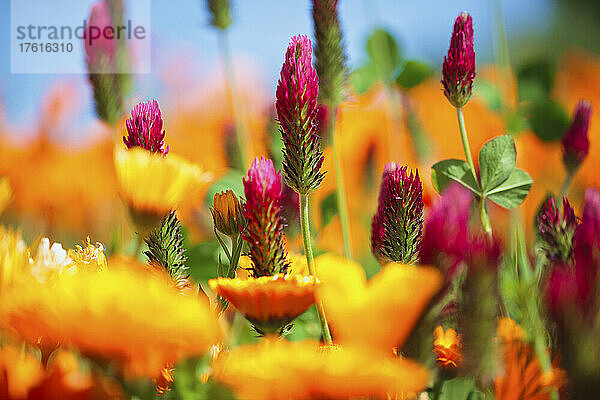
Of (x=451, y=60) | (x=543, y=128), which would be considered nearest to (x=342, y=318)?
(x=451, y=60)

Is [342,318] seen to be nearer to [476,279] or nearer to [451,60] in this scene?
[476,279]

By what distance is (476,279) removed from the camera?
26cm

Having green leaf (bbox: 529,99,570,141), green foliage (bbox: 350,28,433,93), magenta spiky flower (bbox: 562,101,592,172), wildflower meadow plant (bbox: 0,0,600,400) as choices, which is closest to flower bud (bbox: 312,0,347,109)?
wildflower meadow plant (bbox: 0,0,600,400)

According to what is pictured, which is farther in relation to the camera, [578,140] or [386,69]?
[386,69]

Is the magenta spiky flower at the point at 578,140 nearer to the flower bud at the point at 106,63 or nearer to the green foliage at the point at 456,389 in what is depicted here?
the green foliage at the point at 456,389

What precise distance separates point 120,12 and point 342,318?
1.45ft

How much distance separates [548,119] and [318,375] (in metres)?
0.69

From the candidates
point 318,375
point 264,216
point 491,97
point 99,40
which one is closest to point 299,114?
point 264,216

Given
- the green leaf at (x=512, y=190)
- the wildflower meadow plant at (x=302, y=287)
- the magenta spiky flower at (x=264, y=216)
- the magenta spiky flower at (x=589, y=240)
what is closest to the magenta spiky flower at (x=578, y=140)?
the wildflower meadow plant at (x=302, y=287)

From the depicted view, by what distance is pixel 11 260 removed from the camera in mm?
324

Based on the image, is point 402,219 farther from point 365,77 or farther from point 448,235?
point 365,77

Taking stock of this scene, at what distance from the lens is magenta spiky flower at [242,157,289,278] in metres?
0.33

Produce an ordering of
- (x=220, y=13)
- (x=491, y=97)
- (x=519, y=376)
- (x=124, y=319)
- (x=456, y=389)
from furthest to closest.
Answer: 1. (x=491, y=97)
2. (x=220, y=13)
3. (x=456, y=389)
4. (x=519, y=376)
5. (x=124, y=319)

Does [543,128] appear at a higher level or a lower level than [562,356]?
higher
